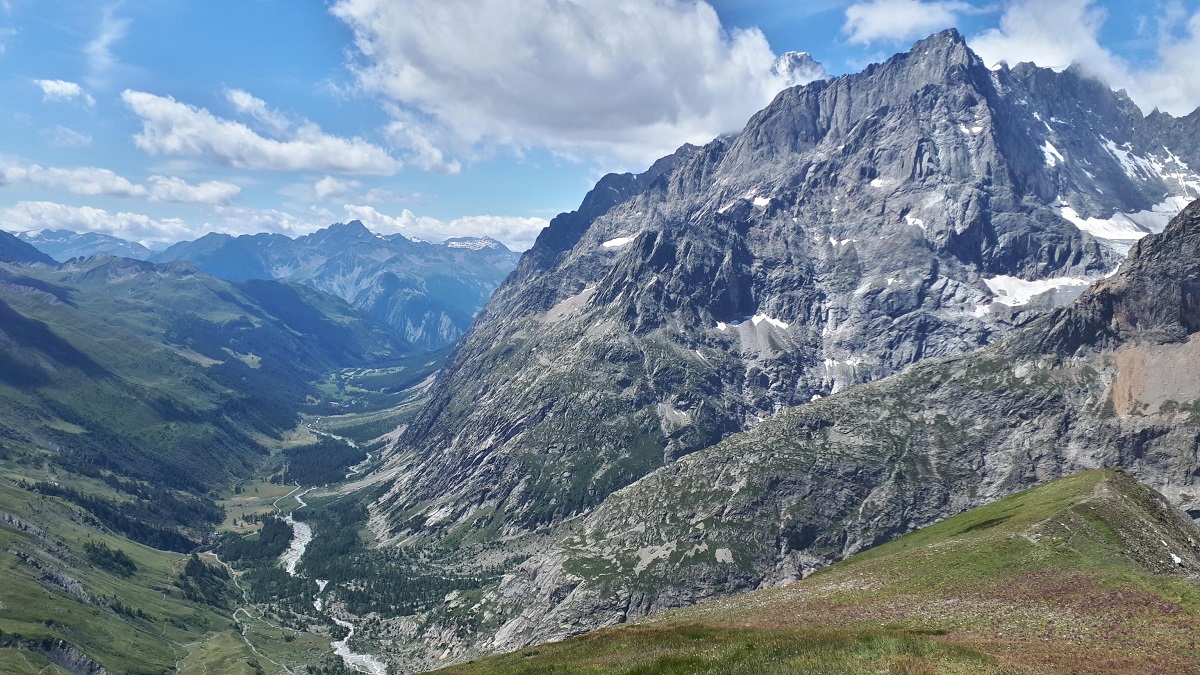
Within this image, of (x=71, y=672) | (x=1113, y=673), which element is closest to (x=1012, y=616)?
(x=1113, y=673)

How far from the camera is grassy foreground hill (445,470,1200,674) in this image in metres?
50.6

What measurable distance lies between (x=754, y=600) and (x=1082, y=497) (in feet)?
193

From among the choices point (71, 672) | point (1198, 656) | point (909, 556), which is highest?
point (1198, 656)

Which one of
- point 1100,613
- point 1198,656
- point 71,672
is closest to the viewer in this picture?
point 1198,656

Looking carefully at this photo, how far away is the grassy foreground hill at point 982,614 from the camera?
50594mm

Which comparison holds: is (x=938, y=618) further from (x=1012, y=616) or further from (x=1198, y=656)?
(x=1198, y=656)

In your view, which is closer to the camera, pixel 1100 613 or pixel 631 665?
pixel 631 665

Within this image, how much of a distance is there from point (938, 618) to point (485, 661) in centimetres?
4674

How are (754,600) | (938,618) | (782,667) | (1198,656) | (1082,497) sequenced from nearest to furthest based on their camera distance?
(782,667) < (1198,656) < (938,618) < (754,600) < (1082,497)

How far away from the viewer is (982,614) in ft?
238

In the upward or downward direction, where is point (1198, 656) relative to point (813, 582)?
upward

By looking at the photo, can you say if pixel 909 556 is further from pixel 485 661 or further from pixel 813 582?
pixel 485 661

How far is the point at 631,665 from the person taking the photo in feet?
176

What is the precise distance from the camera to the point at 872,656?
49000mm
